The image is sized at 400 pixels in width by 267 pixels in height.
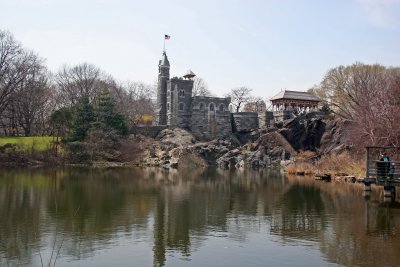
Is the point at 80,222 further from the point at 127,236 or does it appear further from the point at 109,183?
the point at 109,183

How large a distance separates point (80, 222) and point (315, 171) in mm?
29889

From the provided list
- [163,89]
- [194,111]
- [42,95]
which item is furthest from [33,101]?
[194,111]

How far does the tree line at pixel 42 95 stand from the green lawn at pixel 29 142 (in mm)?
2146

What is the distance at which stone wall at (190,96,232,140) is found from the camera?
66312 millimetres

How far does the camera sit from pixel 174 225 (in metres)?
16.6

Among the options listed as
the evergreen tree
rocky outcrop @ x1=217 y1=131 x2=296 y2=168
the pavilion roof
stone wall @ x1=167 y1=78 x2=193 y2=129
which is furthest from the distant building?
the evergreen tree

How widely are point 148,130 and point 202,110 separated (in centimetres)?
884

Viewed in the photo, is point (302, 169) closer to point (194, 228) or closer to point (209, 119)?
point (209, 119)

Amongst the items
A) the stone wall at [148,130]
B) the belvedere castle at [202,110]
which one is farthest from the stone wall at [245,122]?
the stone wall at [148,130]

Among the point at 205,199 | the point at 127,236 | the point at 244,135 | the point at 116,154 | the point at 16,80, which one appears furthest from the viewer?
the point at 244,135

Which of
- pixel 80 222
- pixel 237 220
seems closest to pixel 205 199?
pixel 237 220

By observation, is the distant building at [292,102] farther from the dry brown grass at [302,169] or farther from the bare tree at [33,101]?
the bare tree at [33,101]

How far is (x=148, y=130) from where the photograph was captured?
64.2m

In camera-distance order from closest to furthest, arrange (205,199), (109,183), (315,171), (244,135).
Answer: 1. (205,199)
2. (109,183)
3. (315,171)
4. (244,135)
